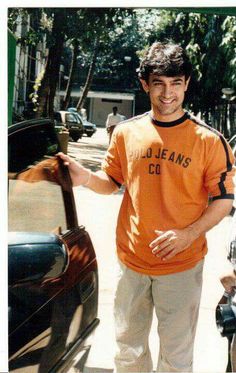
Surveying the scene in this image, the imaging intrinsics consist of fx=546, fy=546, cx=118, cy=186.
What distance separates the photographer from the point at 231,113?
1979 mm

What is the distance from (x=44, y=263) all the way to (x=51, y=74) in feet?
2.37

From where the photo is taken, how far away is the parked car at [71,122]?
6.50 feet

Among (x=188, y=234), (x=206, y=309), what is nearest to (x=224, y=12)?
(x=188, y=234)

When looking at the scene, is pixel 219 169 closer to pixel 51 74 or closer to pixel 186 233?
pixel 186 233

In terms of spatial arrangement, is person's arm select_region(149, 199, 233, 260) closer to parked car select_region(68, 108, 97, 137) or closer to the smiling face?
the smiling face

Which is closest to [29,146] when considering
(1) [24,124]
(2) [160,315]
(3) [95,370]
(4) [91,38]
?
(1) [24,124]

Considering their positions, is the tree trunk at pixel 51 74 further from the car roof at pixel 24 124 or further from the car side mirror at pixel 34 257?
the car side mirror at pixel 34 257

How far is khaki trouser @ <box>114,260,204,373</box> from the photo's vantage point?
1711 millimetres

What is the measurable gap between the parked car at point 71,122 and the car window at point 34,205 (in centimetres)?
28

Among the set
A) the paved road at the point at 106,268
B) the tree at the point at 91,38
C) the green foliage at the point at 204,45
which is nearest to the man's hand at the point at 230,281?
the paved road at the point at 106,268

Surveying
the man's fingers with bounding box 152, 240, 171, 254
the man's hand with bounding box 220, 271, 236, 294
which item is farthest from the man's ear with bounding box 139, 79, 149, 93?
the man's hand with bounding box 220, 271, 236, 294

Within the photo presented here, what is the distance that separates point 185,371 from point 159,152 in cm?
72

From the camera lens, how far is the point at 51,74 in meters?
1.88
